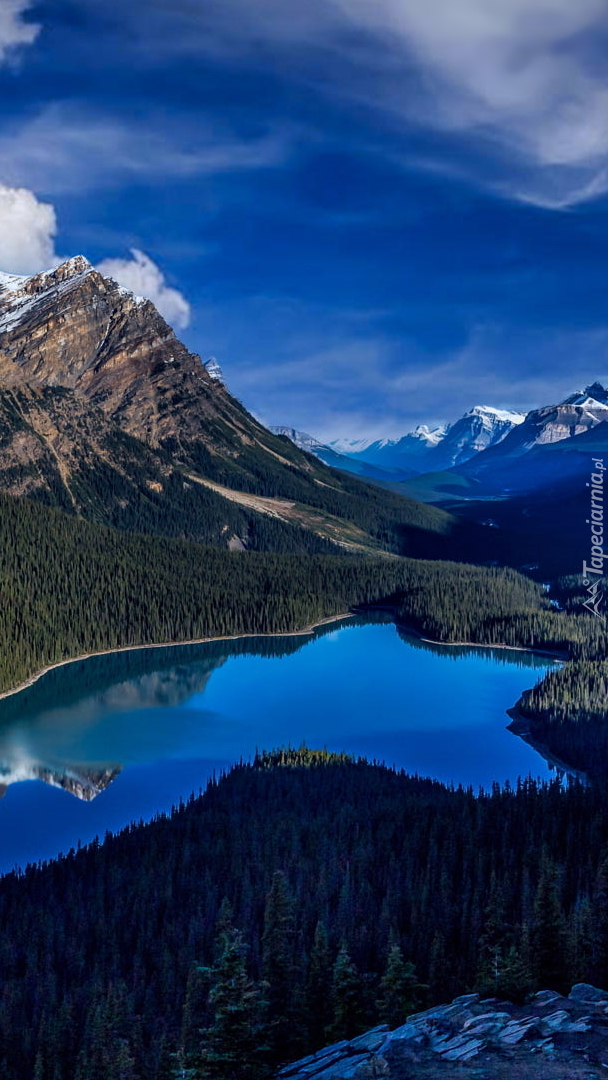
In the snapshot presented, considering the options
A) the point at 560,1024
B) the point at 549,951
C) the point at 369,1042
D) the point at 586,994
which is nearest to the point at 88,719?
the point at 549,951

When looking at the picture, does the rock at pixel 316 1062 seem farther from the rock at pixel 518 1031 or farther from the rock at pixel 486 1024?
the rock at pixel 518 1031

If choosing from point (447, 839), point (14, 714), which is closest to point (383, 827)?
point (447, 839)

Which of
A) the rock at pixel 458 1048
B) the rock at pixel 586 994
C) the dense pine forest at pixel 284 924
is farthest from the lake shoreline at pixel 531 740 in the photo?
the rock at pixel 458 1048

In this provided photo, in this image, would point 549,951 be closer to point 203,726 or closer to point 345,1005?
point 345,1005

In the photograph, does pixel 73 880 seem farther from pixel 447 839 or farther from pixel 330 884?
pixel 447 839

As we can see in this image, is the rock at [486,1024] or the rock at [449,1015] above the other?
the rock at [486,1024]
